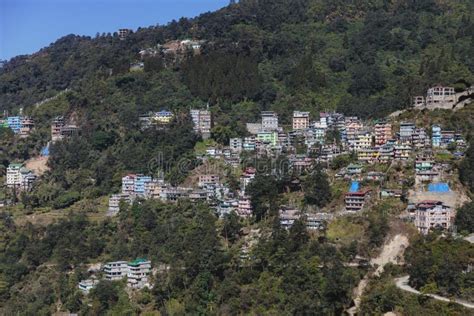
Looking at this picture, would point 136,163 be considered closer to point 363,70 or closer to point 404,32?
point 363,70

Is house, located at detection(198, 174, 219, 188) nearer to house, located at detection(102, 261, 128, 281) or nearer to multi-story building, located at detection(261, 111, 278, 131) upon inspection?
multi-story building, located at detection(261, 111, 278, 131)

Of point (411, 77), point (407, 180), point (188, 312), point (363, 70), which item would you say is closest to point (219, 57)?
point (363, 70)

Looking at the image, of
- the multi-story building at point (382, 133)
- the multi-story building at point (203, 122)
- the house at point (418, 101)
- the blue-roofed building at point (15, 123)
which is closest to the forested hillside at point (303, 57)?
the house at point (418, 101)

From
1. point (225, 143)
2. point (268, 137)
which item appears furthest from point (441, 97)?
point (225, 143)

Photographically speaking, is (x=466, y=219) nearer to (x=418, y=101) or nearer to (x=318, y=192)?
(x=318, y=192)

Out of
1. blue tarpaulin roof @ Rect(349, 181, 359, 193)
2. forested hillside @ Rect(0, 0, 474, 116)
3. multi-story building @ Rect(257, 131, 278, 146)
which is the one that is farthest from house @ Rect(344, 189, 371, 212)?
forested hillside @ Rect(0, 0, 474, 116)

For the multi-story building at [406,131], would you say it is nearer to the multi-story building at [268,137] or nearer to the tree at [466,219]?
the tree at [466,219]
